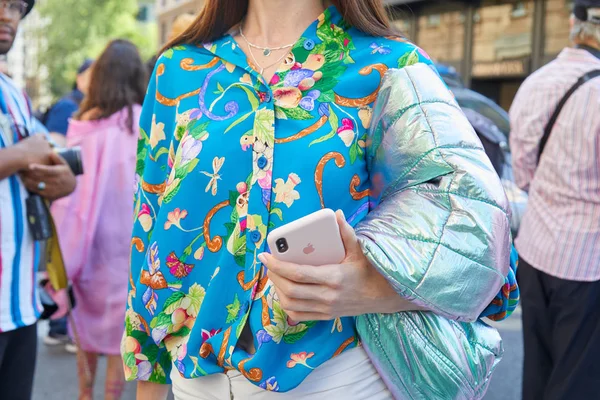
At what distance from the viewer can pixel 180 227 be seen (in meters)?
1.60

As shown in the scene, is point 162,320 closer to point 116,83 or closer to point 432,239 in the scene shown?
point 432,239

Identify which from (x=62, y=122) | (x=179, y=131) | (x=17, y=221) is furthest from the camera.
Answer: (x=62, y=122)

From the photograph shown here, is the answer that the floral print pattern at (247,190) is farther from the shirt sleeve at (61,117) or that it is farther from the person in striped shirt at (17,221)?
the shirt sleeve at (61,117)

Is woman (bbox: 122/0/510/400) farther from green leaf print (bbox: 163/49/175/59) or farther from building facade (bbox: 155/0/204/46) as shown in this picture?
building facade (bbox: 155/0/204/46)

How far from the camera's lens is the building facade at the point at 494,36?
584 inches

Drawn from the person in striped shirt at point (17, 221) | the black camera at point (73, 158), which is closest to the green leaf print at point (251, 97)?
the person in striped shirt at point (17, 221)

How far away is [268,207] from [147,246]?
1.22 feet

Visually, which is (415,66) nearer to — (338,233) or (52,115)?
(338,233)

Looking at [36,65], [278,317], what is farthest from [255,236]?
[36,65]

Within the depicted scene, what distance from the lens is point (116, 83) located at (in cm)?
433

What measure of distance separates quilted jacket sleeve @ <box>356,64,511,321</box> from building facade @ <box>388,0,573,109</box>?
13.1m

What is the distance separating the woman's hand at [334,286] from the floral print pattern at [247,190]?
0.15 m

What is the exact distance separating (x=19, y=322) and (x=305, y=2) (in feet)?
5.61

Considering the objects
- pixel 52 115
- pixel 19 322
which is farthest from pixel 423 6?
pixel 19 322
